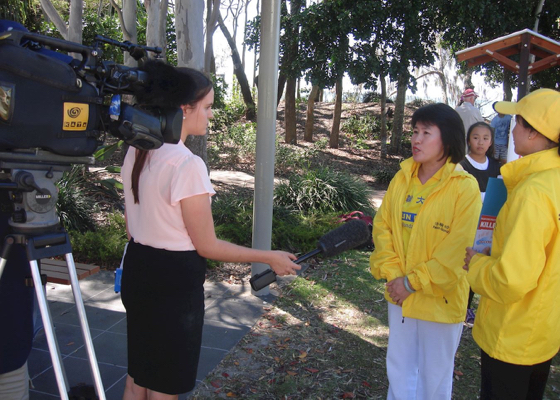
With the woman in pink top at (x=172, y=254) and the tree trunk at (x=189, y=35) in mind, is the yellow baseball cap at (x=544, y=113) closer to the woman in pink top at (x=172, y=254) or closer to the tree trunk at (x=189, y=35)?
the woman in pink top at (x=172, y=254)

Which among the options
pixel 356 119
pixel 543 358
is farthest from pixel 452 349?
pixel 356 119

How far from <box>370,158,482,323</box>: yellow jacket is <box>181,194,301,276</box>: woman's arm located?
0.80 metres

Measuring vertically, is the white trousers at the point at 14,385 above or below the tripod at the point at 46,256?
below

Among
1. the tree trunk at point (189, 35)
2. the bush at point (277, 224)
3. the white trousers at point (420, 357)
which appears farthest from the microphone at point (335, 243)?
the tree trunk at point (189, 35)

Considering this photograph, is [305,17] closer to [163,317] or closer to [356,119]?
[356,119]

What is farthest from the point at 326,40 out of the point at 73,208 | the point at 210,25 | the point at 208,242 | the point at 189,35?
the point at 208,242

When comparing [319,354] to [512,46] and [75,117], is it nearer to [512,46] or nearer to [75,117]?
[75,117]

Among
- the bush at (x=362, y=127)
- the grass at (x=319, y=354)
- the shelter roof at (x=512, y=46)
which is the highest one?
the shelter roof at (x=512, y=46)

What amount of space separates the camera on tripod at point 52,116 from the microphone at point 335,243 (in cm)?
77

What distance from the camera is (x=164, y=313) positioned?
7.14ft

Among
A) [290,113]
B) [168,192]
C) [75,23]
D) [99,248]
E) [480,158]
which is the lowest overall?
[99,248]

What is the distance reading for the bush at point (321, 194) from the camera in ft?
29.2

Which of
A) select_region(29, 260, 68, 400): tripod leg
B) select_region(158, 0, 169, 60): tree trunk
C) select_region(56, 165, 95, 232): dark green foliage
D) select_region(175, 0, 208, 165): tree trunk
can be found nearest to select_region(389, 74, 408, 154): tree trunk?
select_region(158, 0, 169, 60): tree trunk

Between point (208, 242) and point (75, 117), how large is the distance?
75cm
